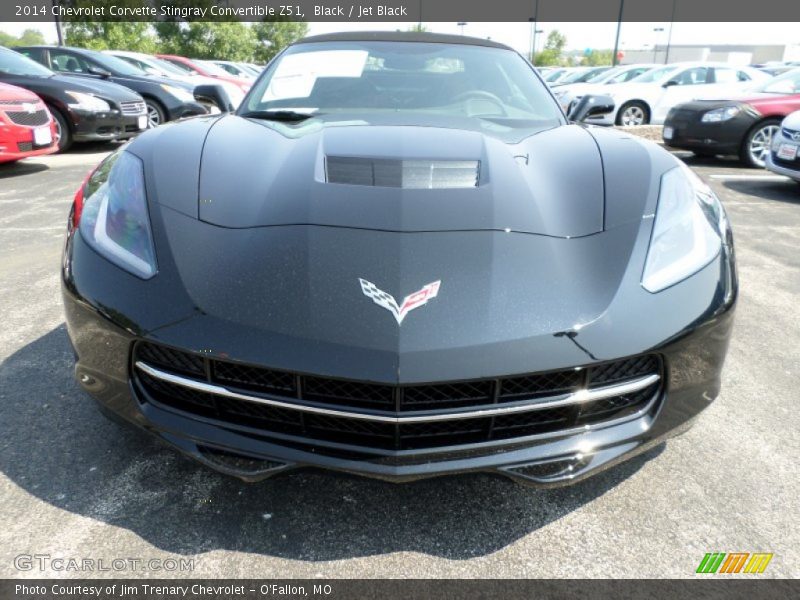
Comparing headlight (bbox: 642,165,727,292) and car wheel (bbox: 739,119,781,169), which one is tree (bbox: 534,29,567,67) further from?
headlight (bbox: 642,165,727,292)

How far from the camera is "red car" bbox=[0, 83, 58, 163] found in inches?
257

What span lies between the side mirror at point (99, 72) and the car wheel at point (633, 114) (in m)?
8.90

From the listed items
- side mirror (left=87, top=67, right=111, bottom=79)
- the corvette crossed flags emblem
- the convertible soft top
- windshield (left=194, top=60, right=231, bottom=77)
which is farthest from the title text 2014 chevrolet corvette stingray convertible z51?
windshield (left=194, top=60, right=231, bottom=77)

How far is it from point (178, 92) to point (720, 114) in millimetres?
8139

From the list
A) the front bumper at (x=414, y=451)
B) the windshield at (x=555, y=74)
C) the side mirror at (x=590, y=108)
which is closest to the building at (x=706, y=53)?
the windshield at (x=555, y=74)

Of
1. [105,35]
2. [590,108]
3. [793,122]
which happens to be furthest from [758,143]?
[105,35]

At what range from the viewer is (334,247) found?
1.55 meters

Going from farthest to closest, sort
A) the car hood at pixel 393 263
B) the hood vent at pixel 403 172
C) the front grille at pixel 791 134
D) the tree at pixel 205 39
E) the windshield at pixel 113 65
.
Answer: the tree at pixel 205 39 < the windshield at pixel 113 65 < the front grille at pixel 791 134 < the hood vent at pixel 403 172 < the car hood at pixel 393 263

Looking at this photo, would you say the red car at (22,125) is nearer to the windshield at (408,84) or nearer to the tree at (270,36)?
the windshield at (408,84)

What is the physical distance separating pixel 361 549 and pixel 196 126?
5.33ft

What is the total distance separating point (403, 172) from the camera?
1.81 m

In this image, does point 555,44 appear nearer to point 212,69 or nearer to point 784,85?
point 212,69

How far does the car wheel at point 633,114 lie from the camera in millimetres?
11523

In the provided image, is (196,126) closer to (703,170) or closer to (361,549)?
(361,549)
